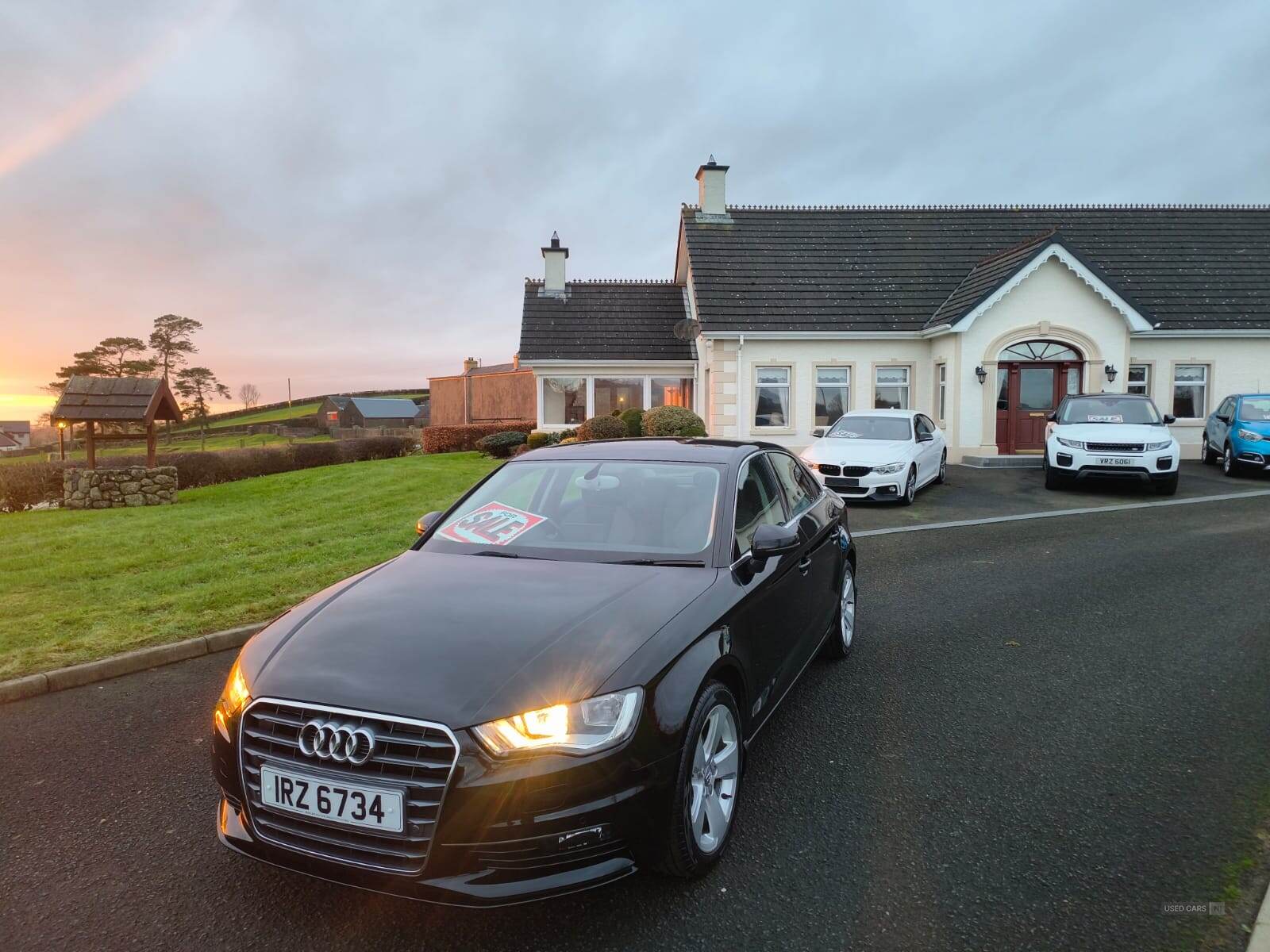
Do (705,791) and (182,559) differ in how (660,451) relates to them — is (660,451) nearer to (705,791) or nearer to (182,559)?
(705,791)

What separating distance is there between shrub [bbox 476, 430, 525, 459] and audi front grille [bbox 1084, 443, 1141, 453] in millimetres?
15660

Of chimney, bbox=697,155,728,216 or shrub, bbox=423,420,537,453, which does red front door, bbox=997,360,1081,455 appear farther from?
shrub, bbox=423,420,537,453

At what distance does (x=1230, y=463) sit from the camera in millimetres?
16578

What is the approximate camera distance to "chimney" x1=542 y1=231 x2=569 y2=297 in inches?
1059

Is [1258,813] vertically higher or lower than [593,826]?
lower

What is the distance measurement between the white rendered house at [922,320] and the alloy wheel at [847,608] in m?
13.6

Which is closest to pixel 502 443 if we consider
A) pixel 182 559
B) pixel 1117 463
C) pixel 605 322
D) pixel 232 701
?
pixel 605 322

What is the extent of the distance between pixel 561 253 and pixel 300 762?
84.8 feet

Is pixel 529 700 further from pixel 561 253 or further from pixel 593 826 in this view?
pixel 561 253

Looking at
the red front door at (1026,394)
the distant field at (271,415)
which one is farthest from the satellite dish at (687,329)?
the distant field at (271,415)

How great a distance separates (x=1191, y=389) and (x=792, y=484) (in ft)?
69.3

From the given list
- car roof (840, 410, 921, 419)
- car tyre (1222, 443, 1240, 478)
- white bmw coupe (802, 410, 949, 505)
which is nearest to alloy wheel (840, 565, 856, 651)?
white bmw coupe (802, 410, 949, 505)

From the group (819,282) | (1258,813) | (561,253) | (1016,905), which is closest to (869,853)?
(1016,905)

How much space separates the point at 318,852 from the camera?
8.33 ft
